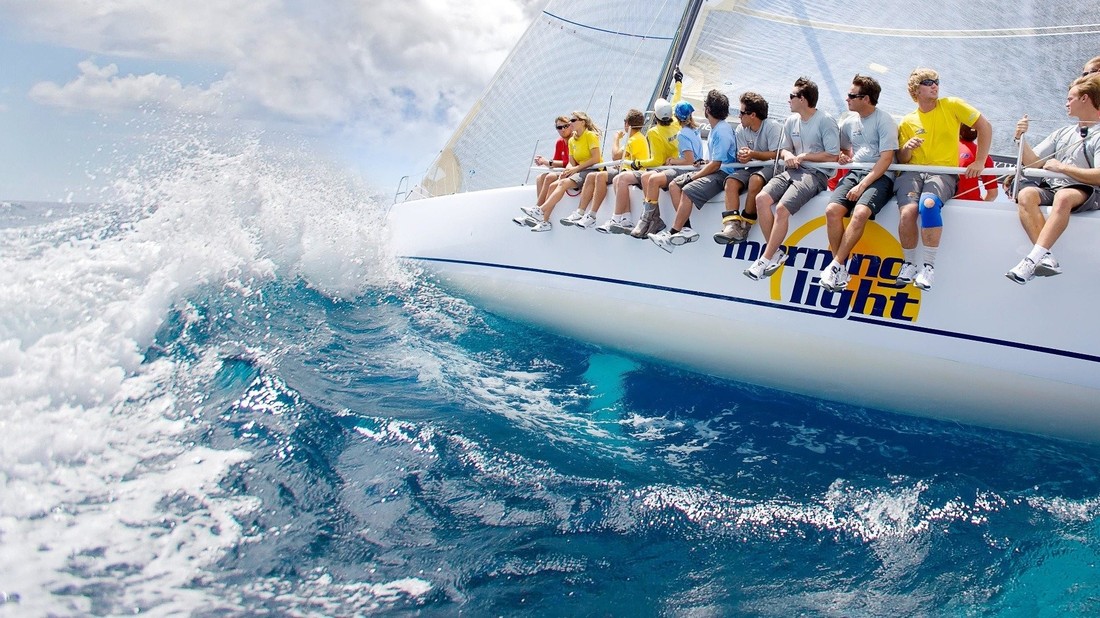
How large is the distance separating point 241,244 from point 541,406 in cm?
377

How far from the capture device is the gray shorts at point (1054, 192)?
341 cm

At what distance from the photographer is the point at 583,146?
5.70 meters

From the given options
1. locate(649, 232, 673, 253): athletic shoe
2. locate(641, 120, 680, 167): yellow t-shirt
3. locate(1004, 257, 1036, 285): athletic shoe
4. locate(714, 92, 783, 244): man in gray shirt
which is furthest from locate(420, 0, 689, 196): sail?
locate(1004, 257, 1036, 285): athletic shoe

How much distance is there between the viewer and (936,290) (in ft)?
12.5

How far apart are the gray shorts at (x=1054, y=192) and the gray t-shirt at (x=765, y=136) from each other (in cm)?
132

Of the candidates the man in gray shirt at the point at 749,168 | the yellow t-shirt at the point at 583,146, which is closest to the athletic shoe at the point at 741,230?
the man in gray shirt at the point at 749,168

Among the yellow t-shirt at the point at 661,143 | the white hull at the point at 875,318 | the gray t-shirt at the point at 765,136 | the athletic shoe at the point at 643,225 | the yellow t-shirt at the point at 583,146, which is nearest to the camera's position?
the white hull at the point at 875,318

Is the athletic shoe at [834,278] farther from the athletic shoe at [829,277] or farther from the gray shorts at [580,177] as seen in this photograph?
the gray shorts at [580,177]

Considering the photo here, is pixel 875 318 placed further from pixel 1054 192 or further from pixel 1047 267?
pixel 1054 192

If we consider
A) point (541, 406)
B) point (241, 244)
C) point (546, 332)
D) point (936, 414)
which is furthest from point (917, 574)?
point (241, 244)

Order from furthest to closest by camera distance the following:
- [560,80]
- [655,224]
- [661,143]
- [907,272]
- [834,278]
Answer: [560,80] → [661,143] → [655,224] → [834,278] → [907,272]

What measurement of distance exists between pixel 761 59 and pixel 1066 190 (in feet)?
10.7

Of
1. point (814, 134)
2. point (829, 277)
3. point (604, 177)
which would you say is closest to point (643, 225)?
point (604, 177)

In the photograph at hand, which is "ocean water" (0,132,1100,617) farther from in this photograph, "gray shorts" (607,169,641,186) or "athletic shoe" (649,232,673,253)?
"gray shorts" (607,169,641,186)
